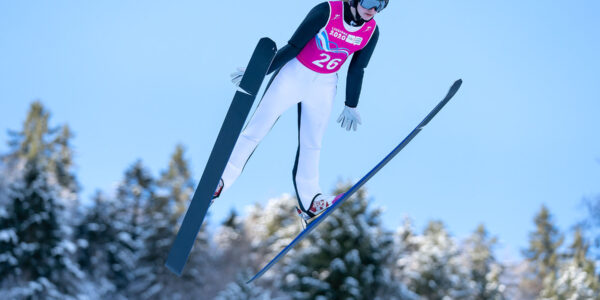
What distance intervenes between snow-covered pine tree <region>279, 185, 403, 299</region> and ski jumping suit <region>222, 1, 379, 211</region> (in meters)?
16.3

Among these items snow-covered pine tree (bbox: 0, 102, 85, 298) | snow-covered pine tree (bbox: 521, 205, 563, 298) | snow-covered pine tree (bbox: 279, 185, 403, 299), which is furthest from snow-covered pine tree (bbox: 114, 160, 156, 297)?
snow-covered pine tree (bbox: 521, 205, 563, 298)

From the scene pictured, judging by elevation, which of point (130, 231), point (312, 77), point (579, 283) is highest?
point (130, 231)

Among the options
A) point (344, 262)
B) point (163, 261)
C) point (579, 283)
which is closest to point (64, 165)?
point (163, 261)

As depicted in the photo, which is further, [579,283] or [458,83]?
[579,283]

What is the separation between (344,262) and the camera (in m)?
20.4

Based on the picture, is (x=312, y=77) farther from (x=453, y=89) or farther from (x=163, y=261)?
(x=163, y=261)

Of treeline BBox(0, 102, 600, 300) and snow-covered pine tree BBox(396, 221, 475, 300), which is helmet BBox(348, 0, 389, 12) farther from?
snow-covered pine tree BBox(396, 221, 475, 300)

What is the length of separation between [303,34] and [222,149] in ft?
2.92

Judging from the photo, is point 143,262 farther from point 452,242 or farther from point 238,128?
point 238,128

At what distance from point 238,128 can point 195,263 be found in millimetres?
24331

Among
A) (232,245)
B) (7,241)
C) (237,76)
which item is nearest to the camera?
(237,76)

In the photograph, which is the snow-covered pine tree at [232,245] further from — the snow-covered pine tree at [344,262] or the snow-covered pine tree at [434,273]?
the snow-covered pine tree at [344,262]

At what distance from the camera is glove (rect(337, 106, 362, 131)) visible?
13.9 ft

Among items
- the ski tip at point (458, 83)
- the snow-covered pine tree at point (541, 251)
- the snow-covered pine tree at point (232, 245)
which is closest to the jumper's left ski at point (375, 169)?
the ski tip at point (458, 83)
